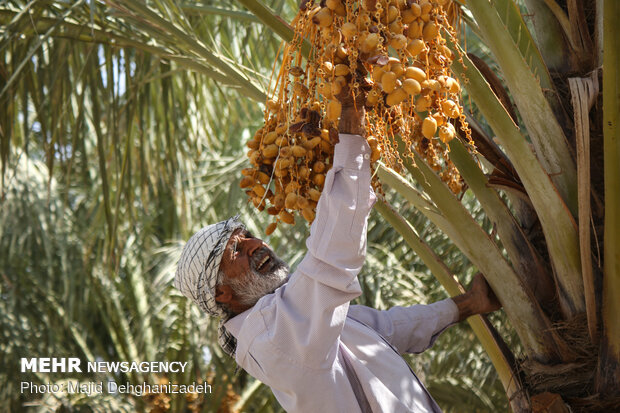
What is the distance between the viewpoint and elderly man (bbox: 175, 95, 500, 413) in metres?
1.26

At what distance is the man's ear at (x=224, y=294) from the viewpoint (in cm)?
166

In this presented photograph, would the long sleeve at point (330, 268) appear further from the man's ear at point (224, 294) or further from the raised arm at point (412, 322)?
the raised arm at point (412, 322)

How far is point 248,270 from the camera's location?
5.46 ft

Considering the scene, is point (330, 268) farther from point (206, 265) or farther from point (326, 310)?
point (206, 265)

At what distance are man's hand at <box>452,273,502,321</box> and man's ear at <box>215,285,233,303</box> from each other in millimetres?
550

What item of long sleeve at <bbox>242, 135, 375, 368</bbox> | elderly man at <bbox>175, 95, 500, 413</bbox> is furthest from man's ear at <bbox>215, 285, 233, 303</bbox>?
long sleeve at <bbox>242, 135, 375, 368</bbox>

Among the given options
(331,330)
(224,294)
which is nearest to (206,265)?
(224,294)

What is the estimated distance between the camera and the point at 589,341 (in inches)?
57.1

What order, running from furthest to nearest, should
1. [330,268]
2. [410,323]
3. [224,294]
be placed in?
[410,323] → [224,294] → [330,268]

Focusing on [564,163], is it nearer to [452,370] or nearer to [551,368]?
[551,368]

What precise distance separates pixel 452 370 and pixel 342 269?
292cm

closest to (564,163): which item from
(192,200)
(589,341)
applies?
(589,341)

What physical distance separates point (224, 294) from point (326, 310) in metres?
0.43

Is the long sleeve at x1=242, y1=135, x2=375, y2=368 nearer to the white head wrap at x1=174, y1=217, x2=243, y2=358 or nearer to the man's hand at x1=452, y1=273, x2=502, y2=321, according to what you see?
the white head wrap at x1=174, y1=217, x2=243, y2=358
